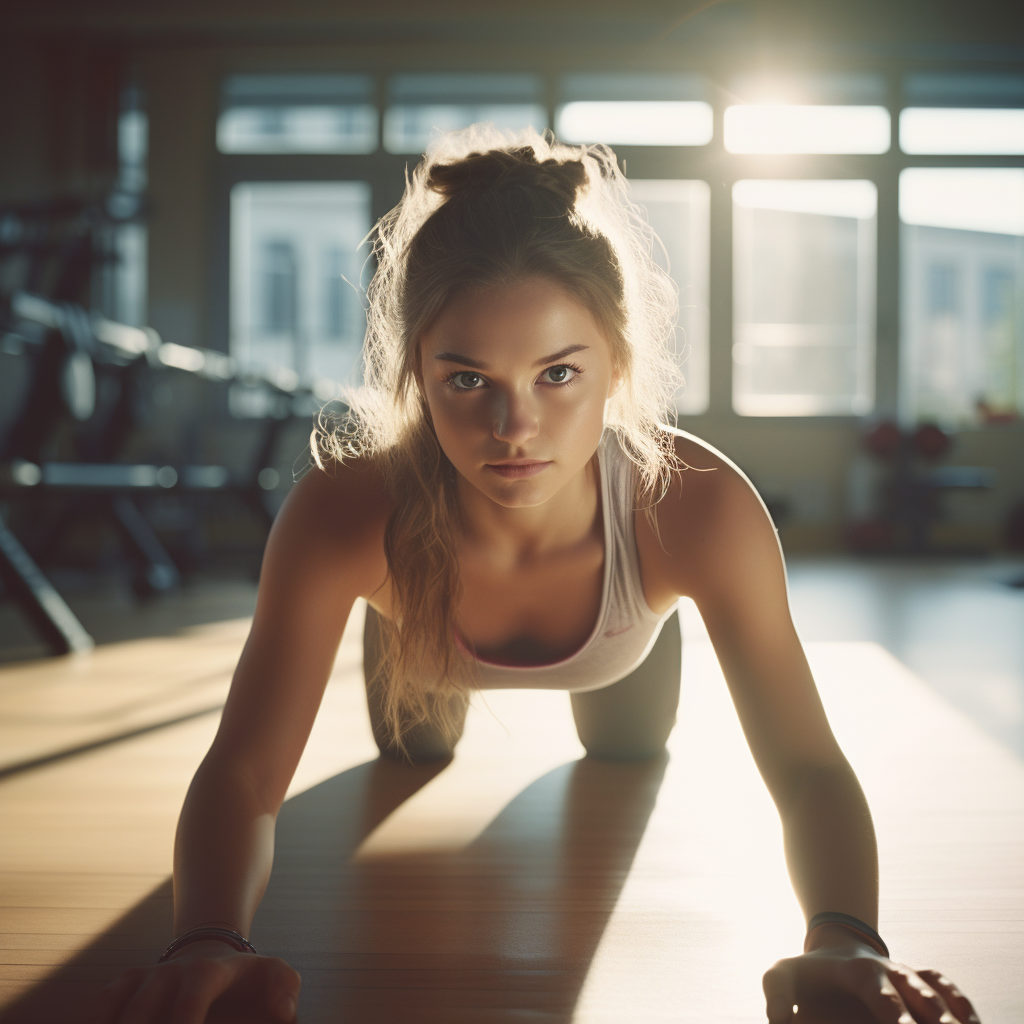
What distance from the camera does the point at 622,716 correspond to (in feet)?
4.42

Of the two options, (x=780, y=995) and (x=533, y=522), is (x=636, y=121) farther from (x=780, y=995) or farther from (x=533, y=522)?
(x=780, y=995)

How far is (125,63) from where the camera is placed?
5582 millimetres

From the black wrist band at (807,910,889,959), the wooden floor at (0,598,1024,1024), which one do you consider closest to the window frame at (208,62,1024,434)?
the wooden floor at (0,598,1024,1024)

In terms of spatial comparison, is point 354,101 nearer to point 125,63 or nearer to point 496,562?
point 125,63

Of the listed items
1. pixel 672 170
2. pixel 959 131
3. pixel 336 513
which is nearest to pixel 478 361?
pixel 336 513

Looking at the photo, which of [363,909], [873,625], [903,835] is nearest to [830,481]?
[873,625]

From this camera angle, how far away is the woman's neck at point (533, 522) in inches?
37.3

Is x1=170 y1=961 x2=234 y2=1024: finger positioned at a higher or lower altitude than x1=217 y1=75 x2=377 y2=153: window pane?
lower

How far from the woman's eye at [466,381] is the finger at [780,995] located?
483 millimetres

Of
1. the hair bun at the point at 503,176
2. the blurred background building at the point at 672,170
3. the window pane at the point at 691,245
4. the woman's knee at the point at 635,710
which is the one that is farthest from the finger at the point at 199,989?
the window pane at the point at 691,245

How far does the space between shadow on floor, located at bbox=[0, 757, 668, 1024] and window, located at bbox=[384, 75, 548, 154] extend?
5257mm

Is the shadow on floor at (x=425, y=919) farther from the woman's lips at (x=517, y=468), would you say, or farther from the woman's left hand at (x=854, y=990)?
the woman's lips at (x=517, y=468)

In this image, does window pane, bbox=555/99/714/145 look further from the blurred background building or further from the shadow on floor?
the shadow on floor

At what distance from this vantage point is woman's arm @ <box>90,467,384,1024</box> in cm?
59
